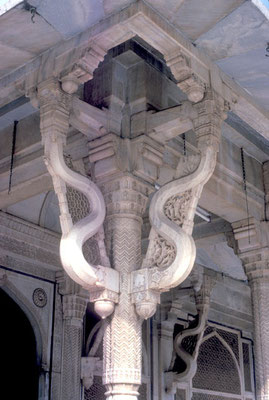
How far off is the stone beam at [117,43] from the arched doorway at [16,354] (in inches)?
153

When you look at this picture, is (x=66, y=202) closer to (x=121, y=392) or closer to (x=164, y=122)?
(x=164, y=122)

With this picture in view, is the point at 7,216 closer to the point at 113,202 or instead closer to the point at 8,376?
the point at 8,376

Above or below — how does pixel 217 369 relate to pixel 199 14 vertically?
below

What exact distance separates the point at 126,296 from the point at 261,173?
371 centimetres

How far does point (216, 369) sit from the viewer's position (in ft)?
41.2

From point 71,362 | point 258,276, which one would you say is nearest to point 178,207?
point 258,276

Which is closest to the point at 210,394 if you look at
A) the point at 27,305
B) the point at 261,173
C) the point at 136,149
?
the point at 27,305

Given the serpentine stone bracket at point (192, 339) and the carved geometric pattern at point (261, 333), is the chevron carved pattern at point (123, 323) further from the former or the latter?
the serpentine stone bracket at point (192, 339)

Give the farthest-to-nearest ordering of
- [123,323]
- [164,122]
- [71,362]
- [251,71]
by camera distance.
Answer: [71,362]
[164,122]
[251,71]
[123,323]

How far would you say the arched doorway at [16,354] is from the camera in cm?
858

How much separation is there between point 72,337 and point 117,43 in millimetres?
5078

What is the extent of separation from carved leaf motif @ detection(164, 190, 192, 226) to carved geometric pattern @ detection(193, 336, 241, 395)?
741cm

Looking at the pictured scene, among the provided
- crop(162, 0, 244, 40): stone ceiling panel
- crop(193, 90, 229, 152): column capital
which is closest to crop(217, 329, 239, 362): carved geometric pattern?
crop(193, 90, 229, 152): column capital

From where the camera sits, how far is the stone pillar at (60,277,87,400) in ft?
28.9
